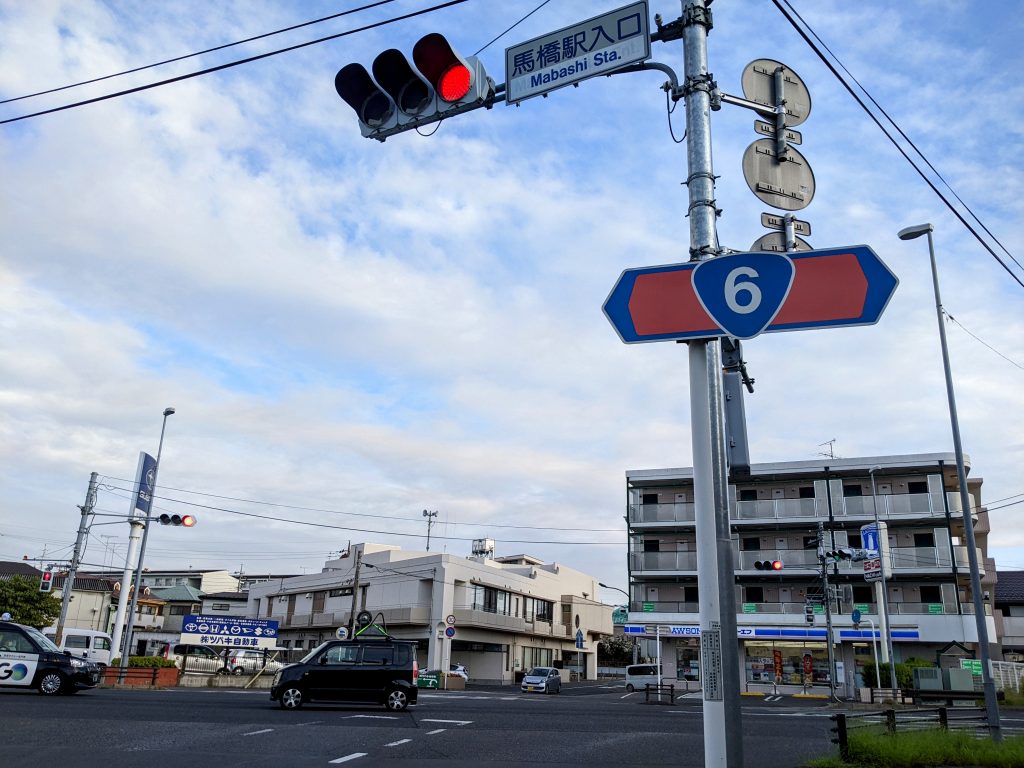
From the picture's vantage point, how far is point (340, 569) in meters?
58.5

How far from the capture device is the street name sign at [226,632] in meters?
30.4

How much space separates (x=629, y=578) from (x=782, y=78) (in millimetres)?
41422

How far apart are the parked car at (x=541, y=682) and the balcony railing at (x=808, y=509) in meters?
10.7

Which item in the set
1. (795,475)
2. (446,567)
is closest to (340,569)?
(446,567)

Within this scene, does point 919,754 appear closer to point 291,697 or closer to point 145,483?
point 291,697

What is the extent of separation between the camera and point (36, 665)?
57.2 feet

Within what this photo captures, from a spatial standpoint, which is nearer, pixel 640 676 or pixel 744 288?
pixel 744 288

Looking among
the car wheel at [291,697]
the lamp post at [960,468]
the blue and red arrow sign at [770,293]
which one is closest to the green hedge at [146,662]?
the car wheel at [291,697]

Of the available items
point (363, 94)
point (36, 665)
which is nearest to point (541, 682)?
point (36, 665)

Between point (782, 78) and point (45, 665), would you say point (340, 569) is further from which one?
point (782, 78)

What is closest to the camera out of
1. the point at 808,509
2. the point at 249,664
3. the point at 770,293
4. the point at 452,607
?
the point at 770,293

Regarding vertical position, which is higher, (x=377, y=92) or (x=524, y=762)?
(x=377, y=92)

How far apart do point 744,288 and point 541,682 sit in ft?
119

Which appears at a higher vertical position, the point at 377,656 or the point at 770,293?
the point at 770,293
